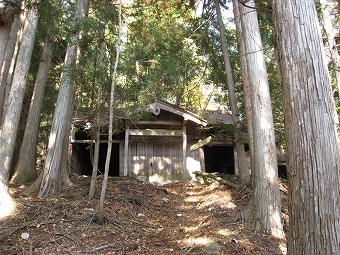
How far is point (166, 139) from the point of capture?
1521 centimetres

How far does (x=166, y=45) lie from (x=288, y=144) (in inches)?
464

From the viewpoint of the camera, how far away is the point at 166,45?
47.0 ft

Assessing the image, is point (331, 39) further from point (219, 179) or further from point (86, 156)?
point (86, 156)

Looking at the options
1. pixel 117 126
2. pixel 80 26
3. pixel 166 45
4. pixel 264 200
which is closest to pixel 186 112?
pixel 166 45

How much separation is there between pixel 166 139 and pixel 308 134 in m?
12.1

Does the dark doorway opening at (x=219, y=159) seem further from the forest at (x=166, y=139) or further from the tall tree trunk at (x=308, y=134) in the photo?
the tall tree trunk at (x=308, y=134)

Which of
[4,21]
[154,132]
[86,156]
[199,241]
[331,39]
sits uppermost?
[331,39]

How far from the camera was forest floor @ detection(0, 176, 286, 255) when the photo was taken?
5.79 metres

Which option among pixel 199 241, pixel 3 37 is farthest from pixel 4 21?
pixel 199 241

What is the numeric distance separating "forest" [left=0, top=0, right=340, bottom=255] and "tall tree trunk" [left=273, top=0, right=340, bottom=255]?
1 cm

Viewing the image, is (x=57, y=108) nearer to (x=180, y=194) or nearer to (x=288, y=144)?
(x=180, y=194)

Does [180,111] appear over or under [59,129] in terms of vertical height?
over

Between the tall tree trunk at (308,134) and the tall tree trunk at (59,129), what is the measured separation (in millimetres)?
6215

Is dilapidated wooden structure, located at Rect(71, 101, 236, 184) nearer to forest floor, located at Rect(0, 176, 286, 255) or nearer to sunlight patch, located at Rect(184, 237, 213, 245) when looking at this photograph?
forest floor, located at Rect(0, 176, 286, 255)
